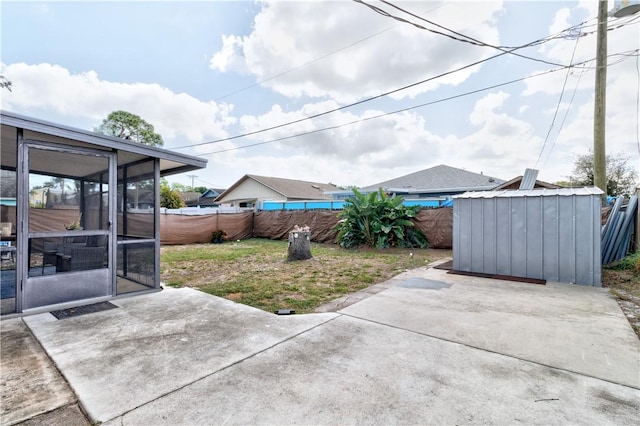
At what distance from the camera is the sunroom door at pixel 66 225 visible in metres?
3.79

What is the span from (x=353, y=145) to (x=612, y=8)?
12897mm

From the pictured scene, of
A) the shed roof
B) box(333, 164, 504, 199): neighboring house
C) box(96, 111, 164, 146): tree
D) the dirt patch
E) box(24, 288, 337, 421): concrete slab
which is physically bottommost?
box(24, 288, 337, 421): concrete slab

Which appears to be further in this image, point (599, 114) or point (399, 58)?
point (399, 58)

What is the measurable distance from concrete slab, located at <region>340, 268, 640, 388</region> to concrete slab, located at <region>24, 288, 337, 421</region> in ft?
4.25

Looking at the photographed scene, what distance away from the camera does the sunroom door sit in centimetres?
379

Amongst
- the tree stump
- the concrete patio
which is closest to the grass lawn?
the tree stump

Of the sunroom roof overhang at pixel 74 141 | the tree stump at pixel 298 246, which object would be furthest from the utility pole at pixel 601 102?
the sunroom roof overhang at pixel 74 141

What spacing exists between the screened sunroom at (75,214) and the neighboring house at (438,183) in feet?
39.3

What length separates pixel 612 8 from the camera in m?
6.57

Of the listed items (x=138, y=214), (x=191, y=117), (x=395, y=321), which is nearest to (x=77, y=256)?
(x=138, y=214)

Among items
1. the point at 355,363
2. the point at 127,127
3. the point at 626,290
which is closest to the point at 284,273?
the point at 355,363

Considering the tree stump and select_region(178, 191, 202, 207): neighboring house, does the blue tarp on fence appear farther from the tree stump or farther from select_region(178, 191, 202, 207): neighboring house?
select_region(178, 191, 202, 207): neighboring house

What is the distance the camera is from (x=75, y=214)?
4.77 m

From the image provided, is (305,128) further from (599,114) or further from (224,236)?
(599,114)
